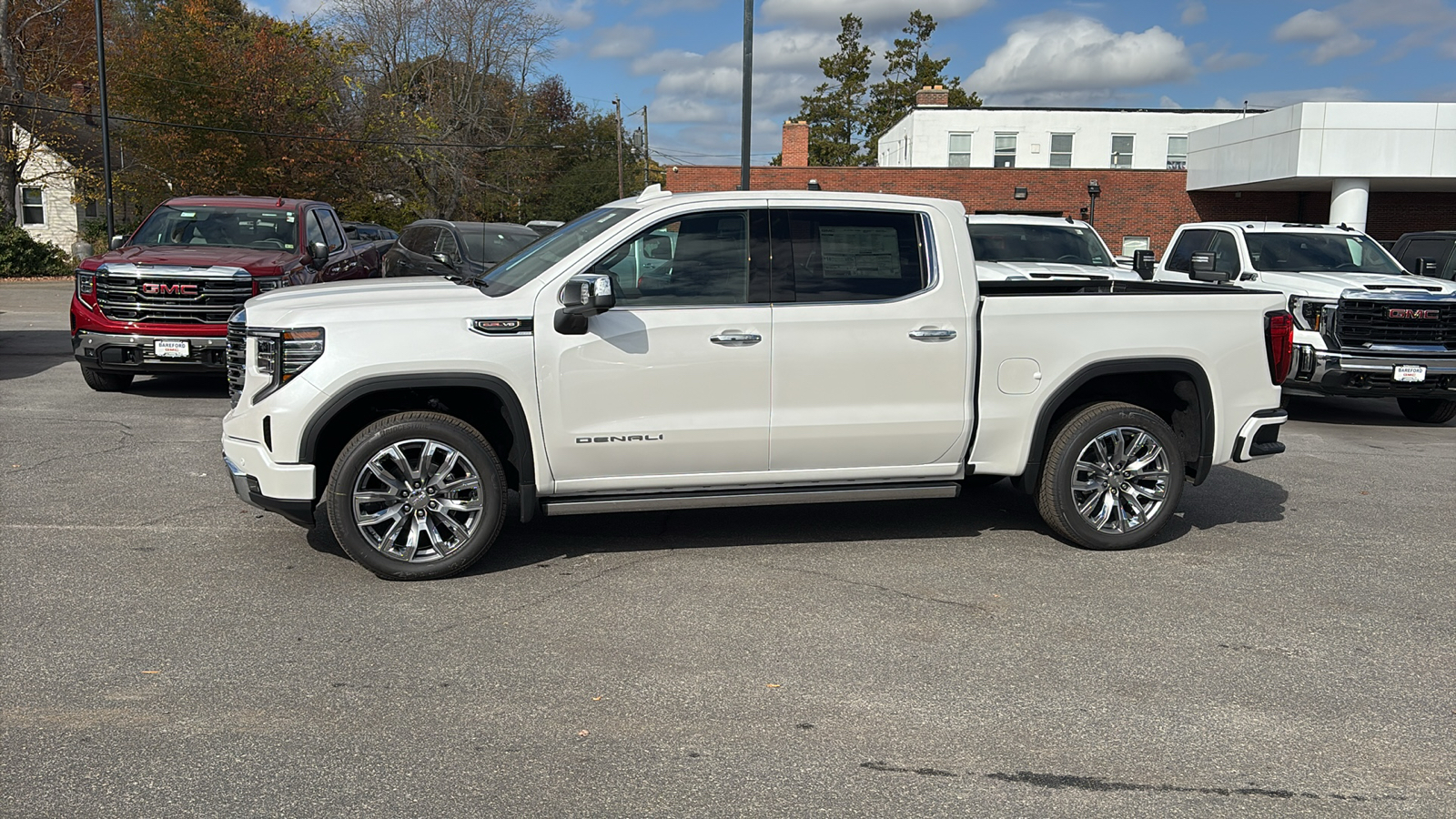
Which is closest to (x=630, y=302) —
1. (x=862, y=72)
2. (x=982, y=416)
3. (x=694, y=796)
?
(x=982, y=416)

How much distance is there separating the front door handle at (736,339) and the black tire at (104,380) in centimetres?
834

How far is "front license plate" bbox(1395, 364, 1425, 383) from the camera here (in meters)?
10.9

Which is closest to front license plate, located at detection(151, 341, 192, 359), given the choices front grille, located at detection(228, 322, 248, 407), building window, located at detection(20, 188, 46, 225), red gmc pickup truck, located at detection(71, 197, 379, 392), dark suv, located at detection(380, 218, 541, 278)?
red gmc pickup truck, located at detection(71, 197, 379, 392)

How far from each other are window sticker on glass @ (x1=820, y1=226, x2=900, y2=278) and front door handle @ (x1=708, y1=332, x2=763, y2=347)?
536 mm

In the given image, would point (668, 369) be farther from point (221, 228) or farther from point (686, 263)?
point (221, 228)

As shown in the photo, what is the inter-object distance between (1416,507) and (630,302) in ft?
18.2

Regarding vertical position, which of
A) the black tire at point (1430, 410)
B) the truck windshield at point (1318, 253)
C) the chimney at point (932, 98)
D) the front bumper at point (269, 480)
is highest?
the chimney at point (932, 98)

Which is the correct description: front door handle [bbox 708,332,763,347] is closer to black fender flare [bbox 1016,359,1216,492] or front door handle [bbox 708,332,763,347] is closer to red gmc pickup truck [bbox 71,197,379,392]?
black fender flare [bbox 1016,359,1216,492]

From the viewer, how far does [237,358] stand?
6.29 meters

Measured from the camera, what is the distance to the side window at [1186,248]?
45.0 ft

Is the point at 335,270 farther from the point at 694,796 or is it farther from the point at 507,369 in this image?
the point at 694,796

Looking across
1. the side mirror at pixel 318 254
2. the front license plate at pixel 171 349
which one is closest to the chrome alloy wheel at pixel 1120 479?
the side mirror at pixel 318 254

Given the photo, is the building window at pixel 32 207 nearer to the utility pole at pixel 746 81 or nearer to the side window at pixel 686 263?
the utility pole at pixel 746 81

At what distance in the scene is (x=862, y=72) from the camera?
7588 centimetres
